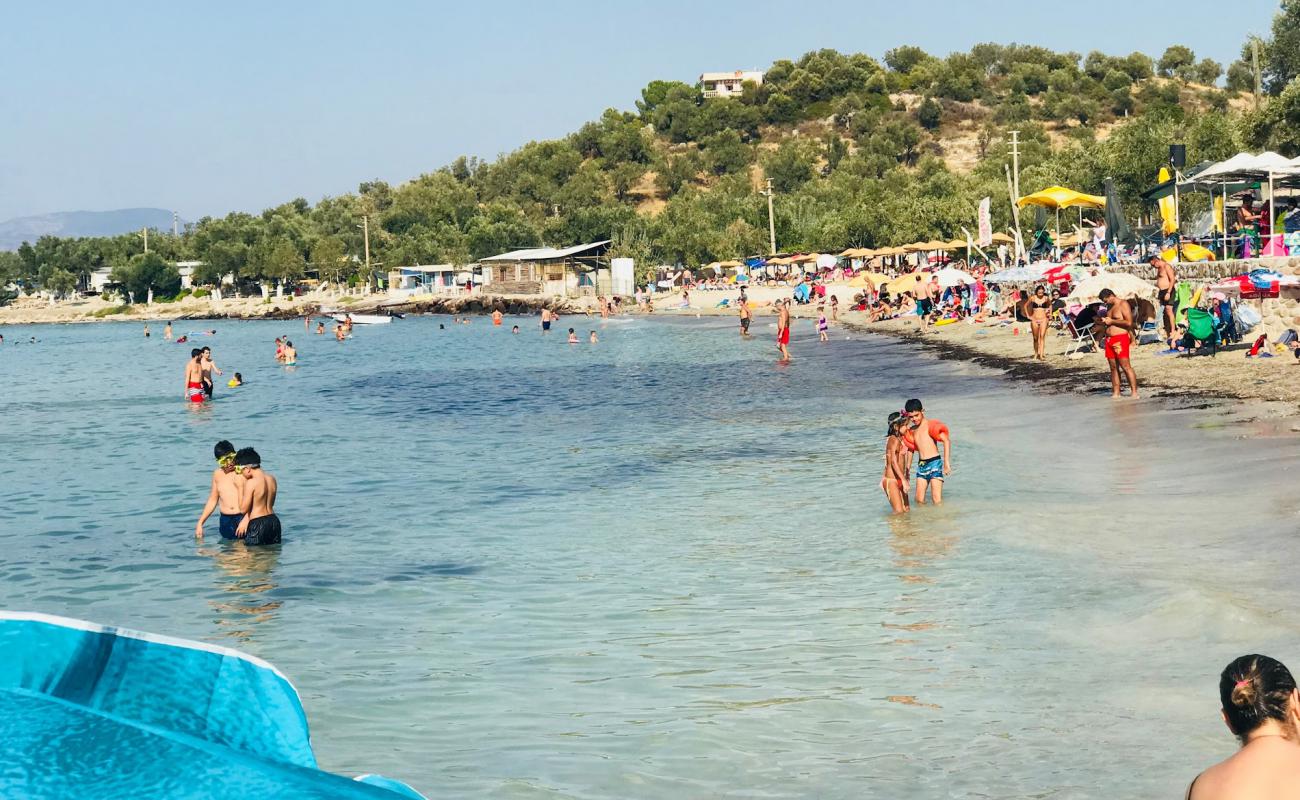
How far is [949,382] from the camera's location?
2684 cm

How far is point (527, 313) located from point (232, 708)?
88723mm

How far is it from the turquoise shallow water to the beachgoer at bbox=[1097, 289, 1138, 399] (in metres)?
0.64

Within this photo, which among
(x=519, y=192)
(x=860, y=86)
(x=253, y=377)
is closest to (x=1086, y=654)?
(x=253, y=377)

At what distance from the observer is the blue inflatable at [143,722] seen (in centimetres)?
237

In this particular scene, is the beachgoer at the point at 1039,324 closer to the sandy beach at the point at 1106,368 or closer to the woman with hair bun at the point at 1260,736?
the sandy beach at the point at 1106,368

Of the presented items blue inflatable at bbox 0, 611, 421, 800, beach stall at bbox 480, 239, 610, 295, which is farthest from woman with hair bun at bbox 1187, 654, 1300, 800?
beach stall at bbox 480, 239, 610, 295

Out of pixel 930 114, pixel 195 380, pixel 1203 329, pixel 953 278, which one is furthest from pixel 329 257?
pixel 1203 329

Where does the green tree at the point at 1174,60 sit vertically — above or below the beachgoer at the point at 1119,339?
above

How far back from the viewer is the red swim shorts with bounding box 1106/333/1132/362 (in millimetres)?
19812

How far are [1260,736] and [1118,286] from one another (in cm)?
A: 2423

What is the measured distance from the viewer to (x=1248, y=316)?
22.1m

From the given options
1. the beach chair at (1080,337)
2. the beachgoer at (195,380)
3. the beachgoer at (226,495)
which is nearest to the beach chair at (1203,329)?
the beach chair at (1080,337)

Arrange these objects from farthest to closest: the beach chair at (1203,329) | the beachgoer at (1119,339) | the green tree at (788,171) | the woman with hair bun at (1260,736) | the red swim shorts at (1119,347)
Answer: the green tree at (788,171) → the beach chair at (1203,329) → the red swim shorts at (1119,347) → the beachgoer at (1119,339) → the woman with hair bun at (1260,736)

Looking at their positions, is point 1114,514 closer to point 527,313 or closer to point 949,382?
point 949,382
